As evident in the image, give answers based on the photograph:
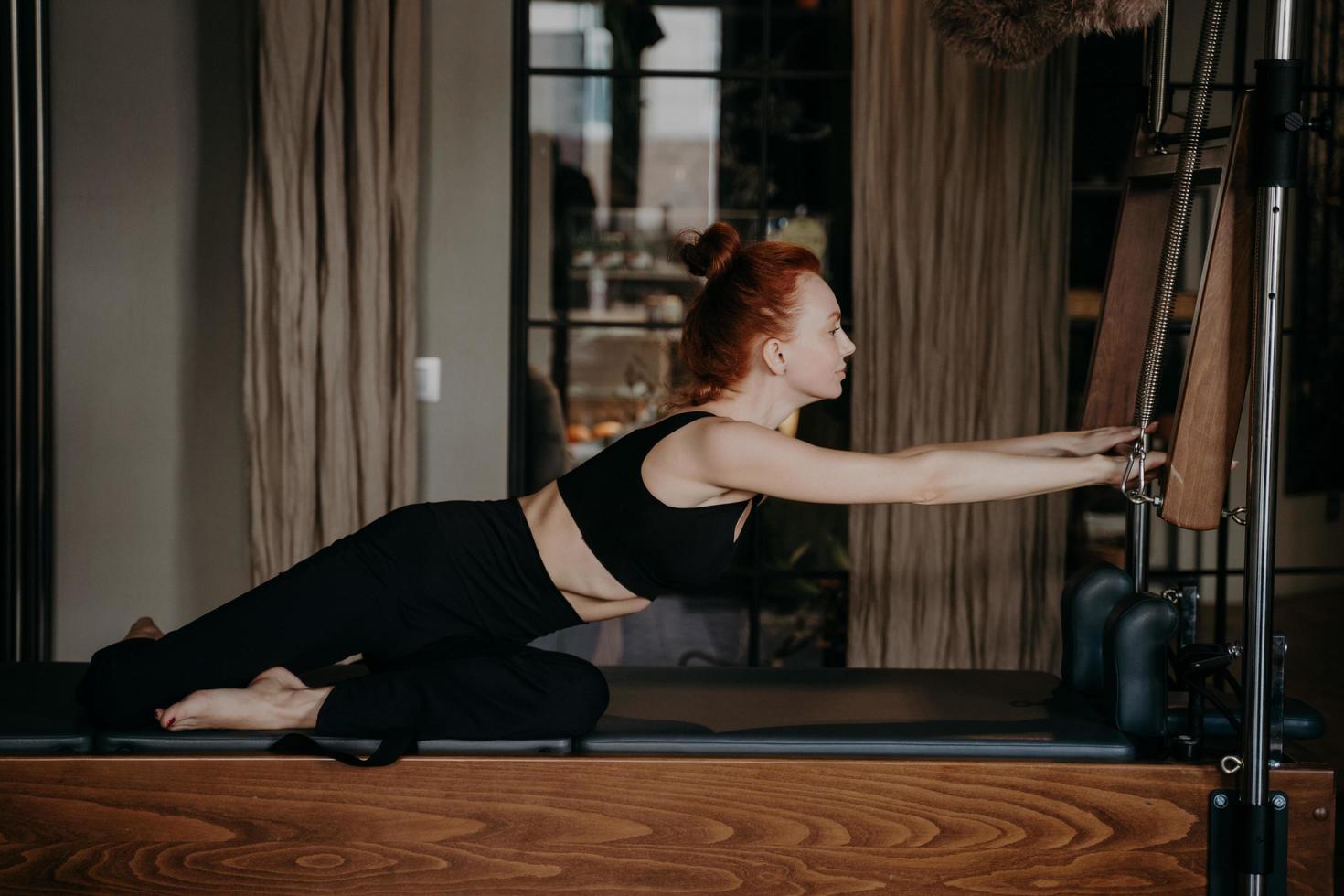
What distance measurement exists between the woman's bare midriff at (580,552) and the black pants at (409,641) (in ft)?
0.07

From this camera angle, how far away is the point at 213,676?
199cm

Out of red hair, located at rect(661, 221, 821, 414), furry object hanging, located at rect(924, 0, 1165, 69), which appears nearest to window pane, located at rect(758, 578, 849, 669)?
red hair, located at rect(661, 221, 821, 414)

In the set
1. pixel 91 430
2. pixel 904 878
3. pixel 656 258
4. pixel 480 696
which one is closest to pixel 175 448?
pixel 91 430

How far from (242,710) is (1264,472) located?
1.57m

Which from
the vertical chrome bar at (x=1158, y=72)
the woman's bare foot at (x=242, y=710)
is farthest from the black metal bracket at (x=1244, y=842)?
the woman's bare foot at (x=242, y=710)

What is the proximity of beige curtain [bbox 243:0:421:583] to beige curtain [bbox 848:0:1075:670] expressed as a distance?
4.24ft

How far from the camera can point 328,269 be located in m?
3.43

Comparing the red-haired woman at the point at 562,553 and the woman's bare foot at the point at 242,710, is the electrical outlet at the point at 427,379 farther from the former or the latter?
the woman's bare foot at the point at 242,710

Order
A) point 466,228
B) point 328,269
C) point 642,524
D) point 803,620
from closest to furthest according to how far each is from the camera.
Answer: point 642,524 → point 328,269 → point 466,228 → point 803,620

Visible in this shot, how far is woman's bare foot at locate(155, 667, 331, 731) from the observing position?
74.9 inches

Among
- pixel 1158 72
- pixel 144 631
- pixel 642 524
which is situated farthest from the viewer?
pixel 144 631

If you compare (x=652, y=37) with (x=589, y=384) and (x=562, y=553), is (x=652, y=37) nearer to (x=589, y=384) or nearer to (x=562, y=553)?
(x=589, y=384)

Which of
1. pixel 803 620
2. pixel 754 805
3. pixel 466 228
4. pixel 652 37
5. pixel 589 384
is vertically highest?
pixel 652 37

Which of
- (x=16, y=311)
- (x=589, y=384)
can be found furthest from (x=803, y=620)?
(x=16, y=311)
